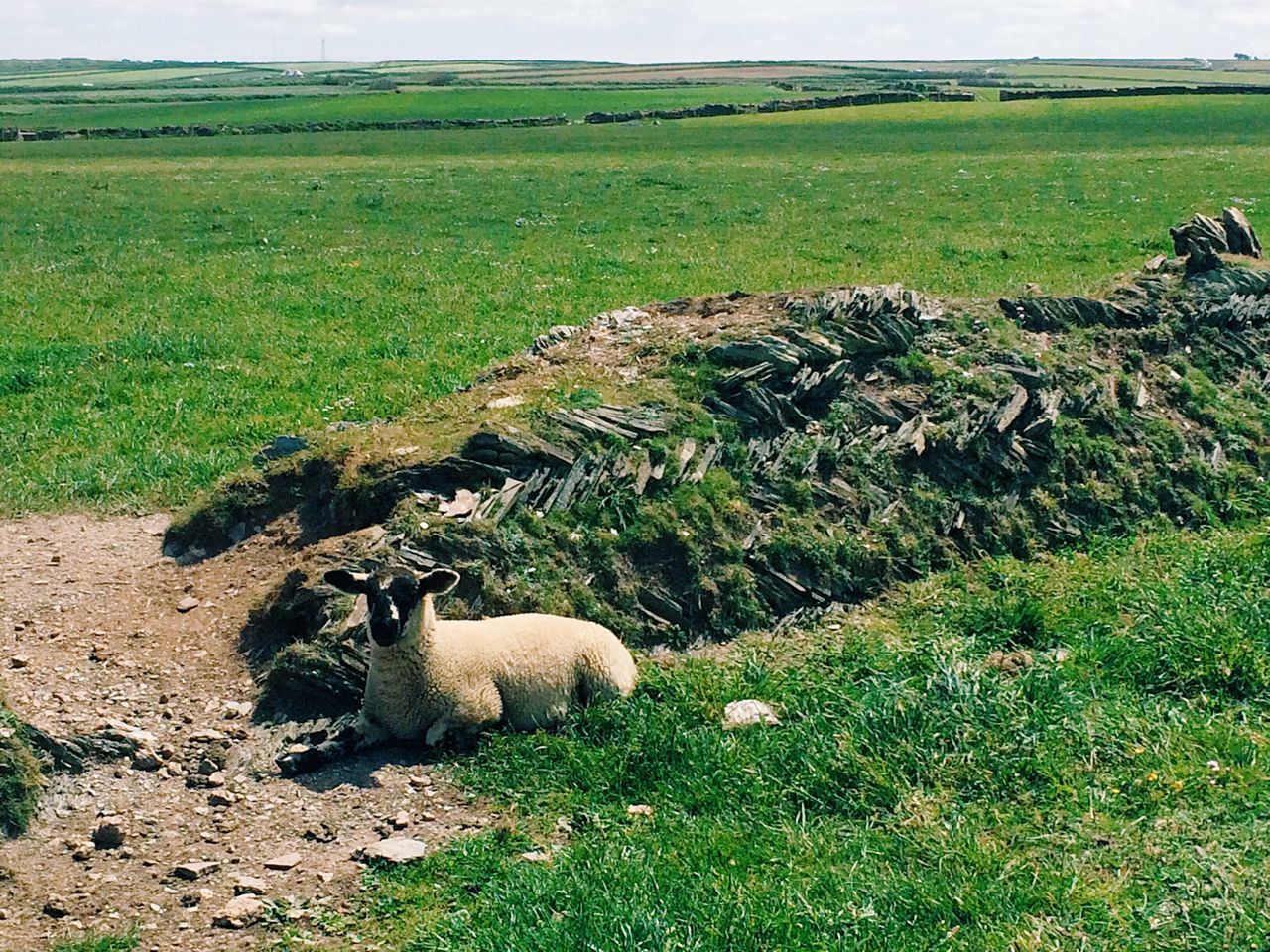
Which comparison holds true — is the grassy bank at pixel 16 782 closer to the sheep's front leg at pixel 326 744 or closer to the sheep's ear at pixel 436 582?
the sheep's front leg at pixel 326 744

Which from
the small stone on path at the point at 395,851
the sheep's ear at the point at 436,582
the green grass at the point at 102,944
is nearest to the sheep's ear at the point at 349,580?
the sheep's ear at the point at 436,582

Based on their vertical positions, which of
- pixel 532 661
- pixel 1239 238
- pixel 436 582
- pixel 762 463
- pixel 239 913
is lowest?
pixel 239 913

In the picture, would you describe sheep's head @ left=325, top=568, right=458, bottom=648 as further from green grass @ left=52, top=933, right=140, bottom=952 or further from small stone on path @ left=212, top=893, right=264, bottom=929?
green grass @ left=52, top=933, right=140, bottom=952

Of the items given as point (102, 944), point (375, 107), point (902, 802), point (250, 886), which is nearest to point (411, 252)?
point (250, 886)

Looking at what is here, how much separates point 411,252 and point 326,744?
24.3 metres

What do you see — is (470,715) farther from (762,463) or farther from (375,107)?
(375,107)

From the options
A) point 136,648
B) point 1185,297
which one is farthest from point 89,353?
point 1185,297

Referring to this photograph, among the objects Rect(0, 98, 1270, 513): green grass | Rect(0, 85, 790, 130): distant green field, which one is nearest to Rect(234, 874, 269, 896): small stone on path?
Rect(0, 98, 1270, 513): green grass

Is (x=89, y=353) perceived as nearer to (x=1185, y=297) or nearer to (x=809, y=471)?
(x=809, y=471)

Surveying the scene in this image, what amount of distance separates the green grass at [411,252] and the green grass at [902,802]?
7.14 meters

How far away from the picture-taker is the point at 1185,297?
54.1 ft

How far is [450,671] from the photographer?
8.35 m

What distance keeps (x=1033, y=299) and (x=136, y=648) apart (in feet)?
36.8

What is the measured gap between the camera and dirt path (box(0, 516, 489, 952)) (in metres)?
6.76
